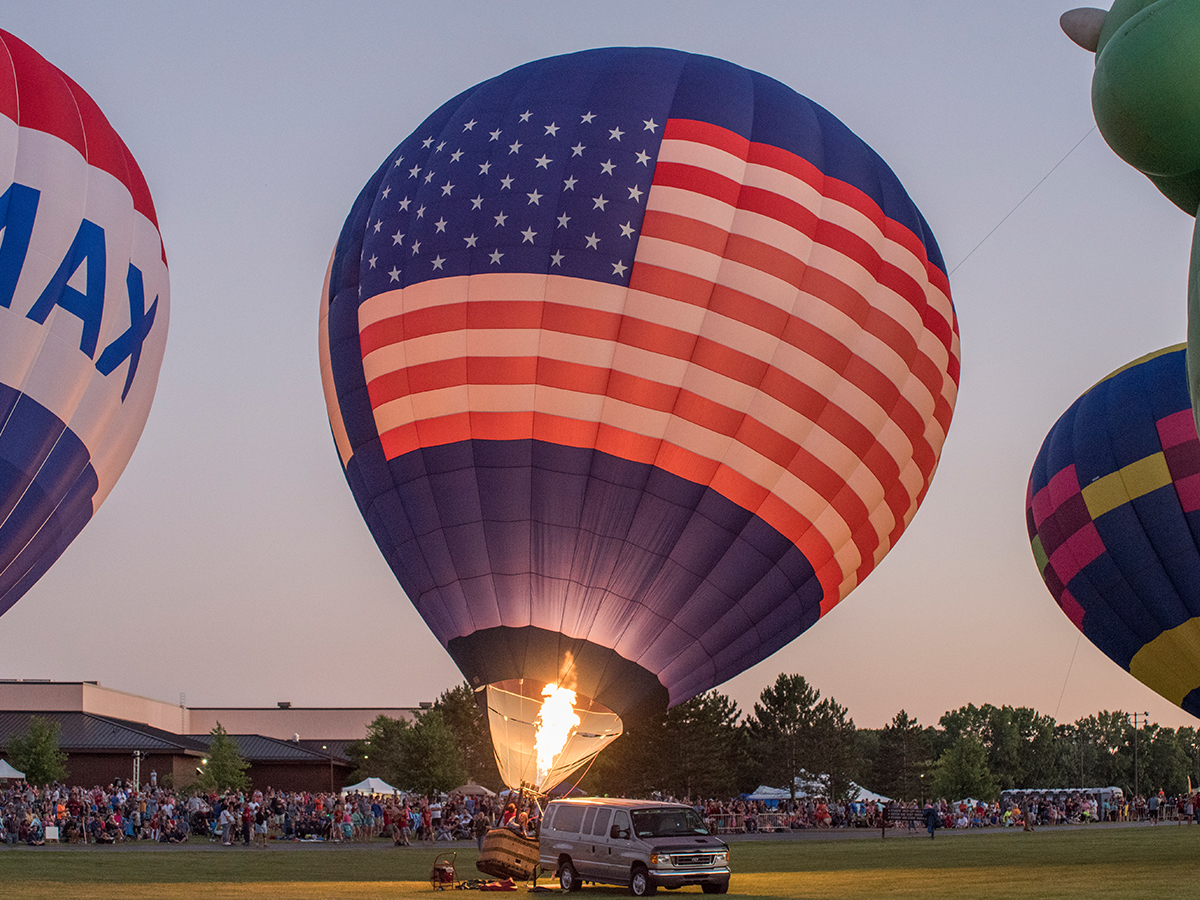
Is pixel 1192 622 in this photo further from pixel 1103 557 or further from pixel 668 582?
pixel 668 582

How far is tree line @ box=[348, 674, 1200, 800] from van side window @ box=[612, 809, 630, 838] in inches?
992

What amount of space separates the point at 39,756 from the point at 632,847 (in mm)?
35137

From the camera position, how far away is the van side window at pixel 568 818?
1467cm

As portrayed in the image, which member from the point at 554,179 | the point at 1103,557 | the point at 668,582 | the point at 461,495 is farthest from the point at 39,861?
the point at 1103,557

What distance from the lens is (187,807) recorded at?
28.5m

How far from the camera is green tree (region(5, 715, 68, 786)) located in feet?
142

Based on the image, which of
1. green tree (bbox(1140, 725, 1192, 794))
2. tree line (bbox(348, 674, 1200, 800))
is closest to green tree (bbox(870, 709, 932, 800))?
tree line (bbox(348, 674, 1200, 800))

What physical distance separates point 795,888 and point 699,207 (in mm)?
7125

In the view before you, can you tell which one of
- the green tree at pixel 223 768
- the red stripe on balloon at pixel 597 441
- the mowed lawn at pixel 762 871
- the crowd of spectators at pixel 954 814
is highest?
the red stripe on balloon at pixel 597 441

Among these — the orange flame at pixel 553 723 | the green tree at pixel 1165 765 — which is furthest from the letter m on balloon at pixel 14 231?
the green tree at pixel 1165 765

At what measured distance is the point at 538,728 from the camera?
1479 cm

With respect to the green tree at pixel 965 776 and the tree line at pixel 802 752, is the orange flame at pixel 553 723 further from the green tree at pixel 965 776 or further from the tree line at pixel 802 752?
the green tree at pixel 965 776

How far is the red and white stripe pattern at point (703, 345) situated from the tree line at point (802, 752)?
2450 centimetres

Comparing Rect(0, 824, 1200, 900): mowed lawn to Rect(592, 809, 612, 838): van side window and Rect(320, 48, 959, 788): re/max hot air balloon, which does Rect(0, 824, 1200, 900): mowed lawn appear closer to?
Rect(592, 809, 612, 838): van side window
